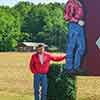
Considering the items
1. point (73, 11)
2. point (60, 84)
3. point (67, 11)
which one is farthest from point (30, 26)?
point (73, 11)

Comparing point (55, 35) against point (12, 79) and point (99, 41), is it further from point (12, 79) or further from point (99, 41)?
point (99, 41)

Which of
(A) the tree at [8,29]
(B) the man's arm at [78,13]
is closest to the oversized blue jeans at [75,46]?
(B) the man's arm at [78,13]

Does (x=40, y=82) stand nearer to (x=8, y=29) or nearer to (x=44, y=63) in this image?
(x=44, y=63)

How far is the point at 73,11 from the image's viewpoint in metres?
12.1

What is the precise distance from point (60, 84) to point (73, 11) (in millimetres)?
1951

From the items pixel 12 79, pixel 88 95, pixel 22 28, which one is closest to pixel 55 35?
pixel 22 28

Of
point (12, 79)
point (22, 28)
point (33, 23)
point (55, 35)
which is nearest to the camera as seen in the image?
point (12, 79)

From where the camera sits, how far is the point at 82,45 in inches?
477

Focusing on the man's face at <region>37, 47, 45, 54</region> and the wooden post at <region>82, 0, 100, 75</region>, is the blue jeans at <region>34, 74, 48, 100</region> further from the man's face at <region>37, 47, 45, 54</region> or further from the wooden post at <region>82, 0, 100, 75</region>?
the wooden post at <region>82, 0, 100, 75</region>

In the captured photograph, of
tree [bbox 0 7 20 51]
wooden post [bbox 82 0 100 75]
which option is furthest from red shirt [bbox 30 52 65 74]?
tree [bbox 0 7 20 51]

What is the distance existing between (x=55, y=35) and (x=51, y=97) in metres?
91.1

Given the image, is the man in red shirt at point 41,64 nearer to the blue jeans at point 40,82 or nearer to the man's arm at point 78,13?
the blue jeans at point 40,82

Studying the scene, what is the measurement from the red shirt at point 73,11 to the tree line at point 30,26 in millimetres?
87141

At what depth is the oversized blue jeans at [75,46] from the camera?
1212 centimetres
